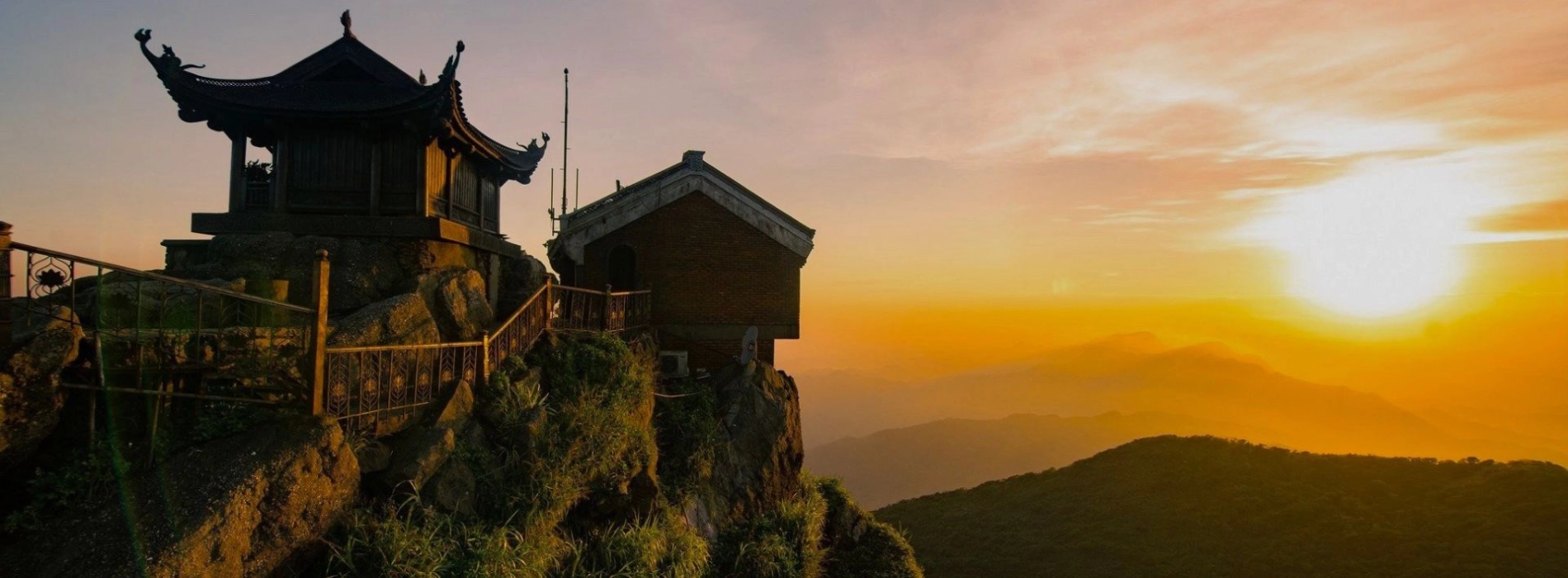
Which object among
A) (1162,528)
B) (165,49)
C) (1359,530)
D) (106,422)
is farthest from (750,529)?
(1359,530)

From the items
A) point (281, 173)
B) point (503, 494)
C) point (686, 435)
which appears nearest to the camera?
point (503, 494)

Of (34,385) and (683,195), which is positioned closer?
(34,385)

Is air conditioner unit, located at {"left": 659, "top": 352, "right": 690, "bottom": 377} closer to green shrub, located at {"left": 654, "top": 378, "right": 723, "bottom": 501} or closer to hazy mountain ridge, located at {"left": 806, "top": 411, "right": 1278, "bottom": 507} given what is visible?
green shrub, located at {"left": 654, "top": 378, "right": 723, "bottom": 501}

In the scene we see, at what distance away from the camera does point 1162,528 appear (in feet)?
82.7

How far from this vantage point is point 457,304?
12859mm

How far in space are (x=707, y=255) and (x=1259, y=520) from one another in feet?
68.4

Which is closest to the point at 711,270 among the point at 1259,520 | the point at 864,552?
the point at 864,552

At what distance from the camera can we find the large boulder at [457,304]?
12.6 metres

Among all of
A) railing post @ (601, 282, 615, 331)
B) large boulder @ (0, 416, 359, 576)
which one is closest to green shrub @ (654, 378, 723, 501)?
railing post @ (601, 282, 615, 331)

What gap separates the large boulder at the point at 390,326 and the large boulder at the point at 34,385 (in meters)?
2.50

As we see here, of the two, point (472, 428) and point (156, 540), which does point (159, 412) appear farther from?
point (472, 428)

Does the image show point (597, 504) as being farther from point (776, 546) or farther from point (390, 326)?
point (776, 546)

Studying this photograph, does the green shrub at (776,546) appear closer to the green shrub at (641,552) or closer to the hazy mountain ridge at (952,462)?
the green shrub at (641,552)

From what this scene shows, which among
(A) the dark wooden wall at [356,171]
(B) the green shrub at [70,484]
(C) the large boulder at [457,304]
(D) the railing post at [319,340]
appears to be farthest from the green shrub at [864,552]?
(B) the green shrub at [70,484]
